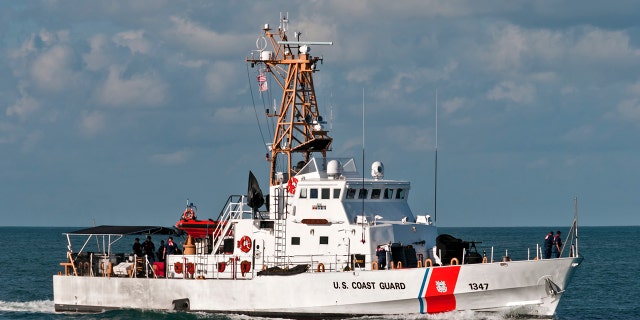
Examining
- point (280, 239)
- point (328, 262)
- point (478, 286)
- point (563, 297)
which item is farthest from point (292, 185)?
point (563, 297)

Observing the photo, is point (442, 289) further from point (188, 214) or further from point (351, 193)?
point (188, 214)

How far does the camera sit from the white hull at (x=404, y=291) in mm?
30688

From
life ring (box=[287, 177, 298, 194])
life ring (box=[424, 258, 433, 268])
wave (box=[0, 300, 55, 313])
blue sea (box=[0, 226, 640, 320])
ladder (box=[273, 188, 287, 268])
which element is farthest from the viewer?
wave (box=[0, 300, 55, 313])

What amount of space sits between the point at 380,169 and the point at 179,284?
782cm

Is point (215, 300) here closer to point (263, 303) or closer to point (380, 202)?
point (263, 303)

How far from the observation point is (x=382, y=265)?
3169 cm

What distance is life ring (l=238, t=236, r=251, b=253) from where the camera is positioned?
34406 mm

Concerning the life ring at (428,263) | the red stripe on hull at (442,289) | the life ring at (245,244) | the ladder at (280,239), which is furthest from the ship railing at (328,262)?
the red stripe on hull at (442,289)

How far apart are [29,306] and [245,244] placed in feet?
40.8

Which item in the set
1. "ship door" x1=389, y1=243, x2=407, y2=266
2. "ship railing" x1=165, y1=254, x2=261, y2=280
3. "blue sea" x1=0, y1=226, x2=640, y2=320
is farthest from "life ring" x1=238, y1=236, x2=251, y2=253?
"ship door" x1=389, y1=243, x2=407, y2=266

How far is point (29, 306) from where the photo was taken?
138 feet

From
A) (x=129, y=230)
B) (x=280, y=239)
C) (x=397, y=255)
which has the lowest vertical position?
(x=397, y=255)

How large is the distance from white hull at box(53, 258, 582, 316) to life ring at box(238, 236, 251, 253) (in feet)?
4.32

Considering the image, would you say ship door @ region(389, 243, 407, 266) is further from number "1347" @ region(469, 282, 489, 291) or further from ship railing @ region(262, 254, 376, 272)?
number "1347" @ region(469, 282, 489, 291)
